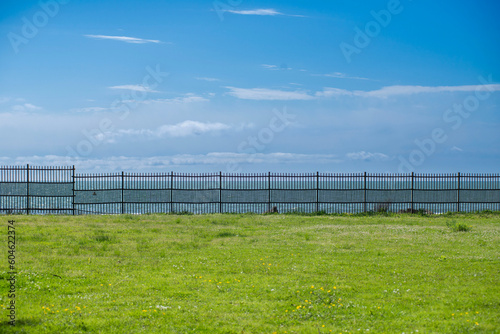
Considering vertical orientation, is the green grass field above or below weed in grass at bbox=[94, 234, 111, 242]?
below

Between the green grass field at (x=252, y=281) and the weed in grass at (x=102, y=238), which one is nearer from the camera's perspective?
the green grass field at (x=252, y=281)

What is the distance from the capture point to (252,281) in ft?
41.2

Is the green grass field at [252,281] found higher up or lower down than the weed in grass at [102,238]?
lower down

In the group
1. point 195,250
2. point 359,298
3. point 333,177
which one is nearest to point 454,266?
point 359,298

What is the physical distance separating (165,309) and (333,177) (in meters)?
25.3

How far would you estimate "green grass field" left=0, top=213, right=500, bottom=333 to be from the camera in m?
9.48

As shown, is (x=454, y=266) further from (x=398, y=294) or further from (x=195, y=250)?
(x=195, y=250)

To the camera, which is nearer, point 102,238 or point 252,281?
point 252,281

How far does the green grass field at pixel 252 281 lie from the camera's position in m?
9.48

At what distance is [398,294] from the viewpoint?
37.3 ft

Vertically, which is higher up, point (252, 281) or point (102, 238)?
point (102, 238)

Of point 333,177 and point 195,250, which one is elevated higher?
point 333,177

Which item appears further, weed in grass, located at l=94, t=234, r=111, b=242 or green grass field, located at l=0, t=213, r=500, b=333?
weed in grass, located at l=94, t=234, r=111, b=242

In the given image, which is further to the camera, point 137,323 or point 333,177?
point 333,177
